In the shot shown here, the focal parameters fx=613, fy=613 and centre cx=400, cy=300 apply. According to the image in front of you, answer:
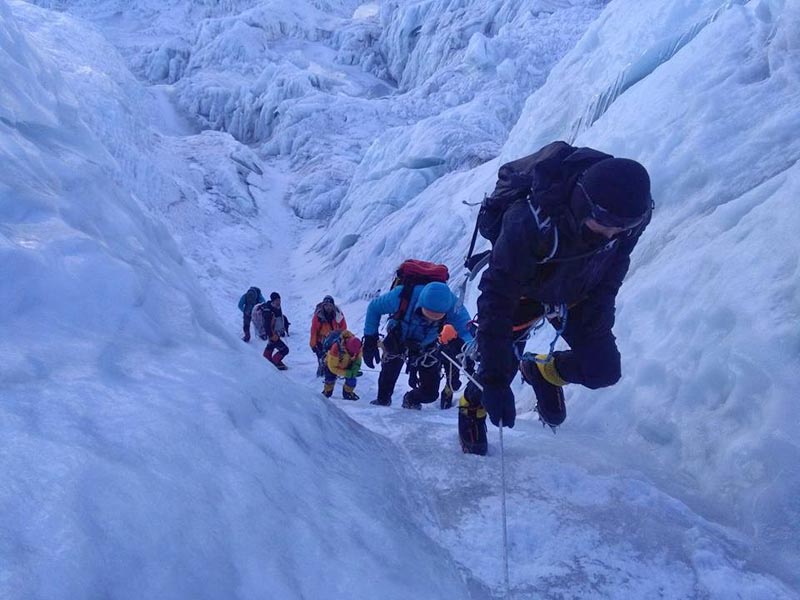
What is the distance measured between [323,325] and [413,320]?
271cm

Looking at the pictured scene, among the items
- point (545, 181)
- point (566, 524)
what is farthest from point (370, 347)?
point (545, 181)

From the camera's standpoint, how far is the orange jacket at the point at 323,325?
7.43 m

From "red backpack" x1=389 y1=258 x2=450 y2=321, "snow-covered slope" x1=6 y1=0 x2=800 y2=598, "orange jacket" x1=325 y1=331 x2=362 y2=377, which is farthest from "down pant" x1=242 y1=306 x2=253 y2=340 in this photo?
"red backpack" x1=389 y1=258 x2=450 y2=321

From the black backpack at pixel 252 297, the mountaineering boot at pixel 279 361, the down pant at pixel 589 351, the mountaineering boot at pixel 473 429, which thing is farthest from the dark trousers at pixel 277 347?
the down pant at pixel 589 351

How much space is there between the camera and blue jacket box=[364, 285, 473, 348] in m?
4.70

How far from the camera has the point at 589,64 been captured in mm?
9500

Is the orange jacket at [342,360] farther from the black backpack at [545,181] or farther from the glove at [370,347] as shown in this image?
the black backpack at [545,181]

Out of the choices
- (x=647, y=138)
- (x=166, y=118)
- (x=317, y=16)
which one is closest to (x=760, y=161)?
(x=647, y=138)

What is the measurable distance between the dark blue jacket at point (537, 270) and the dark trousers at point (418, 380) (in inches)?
105

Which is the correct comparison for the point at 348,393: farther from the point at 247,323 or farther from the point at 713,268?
the point at 247,323

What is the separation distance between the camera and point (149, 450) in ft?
5.85

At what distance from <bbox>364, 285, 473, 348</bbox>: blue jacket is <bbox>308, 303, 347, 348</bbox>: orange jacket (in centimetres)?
233

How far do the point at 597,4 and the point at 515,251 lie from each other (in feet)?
97.1

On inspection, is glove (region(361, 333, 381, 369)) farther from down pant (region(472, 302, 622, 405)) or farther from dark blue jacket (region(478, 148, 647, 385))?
dark blue jacket (region(478, 148, 647, 385))
